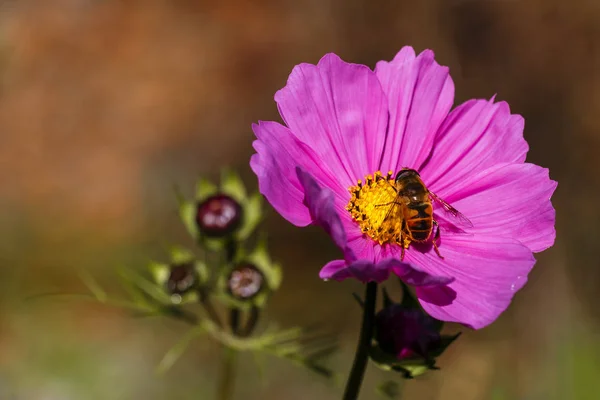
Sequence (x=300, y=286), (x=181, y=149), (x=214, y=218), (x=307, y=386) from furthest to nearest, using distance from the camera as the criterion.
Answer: (x=181, y=149) < (x=300, y=286) < (x=307, y=386) < (x=214, y=218)

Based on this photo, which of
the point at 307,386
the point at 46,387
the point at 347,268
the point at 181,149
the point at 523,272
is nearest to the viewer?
the point at 347,268

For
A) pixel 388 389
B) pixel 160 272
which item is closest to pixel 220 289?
pixel 160 272

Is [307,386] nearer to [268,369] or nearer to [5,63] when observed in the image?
[268,369]

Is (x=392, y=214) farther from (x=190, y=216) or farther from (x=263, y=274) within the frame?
(x=190, y=216)

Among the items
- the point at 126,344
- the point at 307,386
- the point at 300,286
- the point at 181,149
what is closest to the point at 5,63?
the point at 181,149

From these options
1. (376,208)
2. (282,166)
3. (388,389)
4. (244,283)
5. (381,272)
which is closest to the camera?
(381,272)

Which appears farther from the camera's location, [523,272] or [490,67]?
[490,67]
